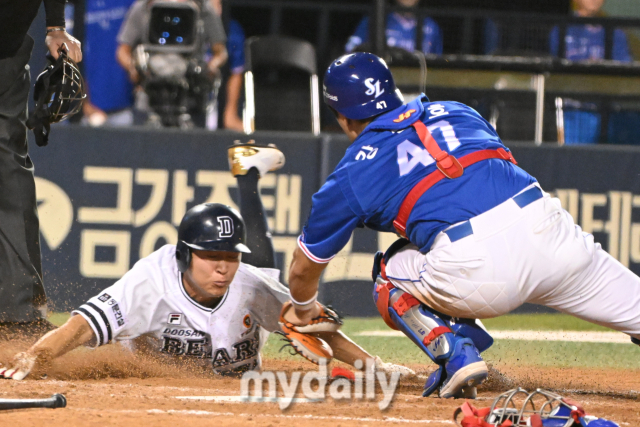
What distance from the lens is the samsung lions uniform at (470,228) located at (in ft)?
12.7

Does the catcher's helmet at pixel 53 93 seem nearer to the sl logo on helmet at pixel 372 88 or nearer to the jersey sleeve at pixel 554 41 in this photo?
the sl logo on helmet at pixel 372 88

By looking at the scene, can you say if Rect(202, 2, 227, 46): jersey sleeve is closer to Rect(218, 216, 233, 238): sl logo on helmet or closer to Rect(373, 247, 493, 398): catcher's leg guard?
Rect(218, 216, 233, 238): sl logo on helmet

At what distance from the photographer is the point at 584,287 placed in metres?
4.00

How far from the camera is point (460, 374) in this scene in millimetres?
3877

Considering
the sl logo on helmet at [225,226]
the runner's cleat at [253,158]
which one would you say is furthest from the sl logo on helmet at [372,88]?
the runner's cleat at [253,158]

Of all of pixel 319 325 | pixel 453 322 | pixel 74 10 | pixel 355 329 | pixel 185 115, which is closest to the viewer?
pixel 453 322

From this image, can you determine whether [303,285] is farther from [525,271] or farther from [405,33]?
[405,33]

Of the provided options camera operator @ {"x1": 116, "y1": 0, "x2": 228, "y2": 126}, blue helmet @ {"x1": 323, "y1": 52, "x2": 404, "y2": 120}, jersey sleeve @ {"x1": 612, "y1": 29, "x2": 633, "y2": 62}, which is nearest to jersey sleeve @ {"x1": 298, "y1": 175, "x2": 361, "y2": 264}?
blue helmet @ {"x1": 323, "y1": 52, "x2": 404, "y2": 120}

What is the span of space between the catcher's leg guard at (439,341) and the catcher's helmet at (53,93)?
2033mm

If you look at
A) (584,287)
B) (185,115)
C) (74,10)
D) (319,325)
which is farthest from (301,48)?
(584,287)

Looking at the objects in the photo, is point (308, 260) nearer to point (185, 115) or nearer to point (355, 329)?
point (355, 329)

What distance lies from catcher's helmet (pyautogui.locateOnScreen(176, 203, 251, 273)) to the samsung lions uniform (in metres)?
0.55

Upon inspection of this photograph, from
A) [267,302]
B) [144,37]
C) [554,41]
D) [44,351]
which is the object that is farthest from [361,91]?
[554,41]

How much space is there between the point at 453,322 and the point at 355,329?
3.00 meters
